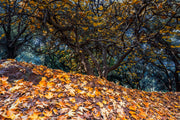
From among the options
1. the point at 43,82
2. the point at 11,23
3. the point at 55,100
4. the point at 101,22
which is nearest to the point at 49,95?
the point at 55,100

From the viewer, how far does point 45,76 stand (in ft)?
10.6

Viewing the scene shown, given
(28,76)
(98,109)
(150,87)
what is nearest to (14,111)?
(28,76)

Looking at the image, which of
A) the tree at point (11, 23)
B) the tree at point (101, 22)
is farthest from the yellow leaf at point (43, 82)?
the tree at point (11, 23)

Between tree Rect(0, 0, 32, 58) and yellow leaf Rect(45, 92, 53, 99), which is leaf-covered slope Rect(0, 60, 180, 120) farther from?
tree Rect(0, 0, 32, 58)

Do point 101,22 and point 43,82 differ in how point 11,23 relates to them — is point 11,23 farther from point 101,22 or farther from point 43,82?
point 101,22

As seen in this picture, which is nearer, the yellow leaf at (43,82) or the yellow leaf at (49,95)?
the yellow leaf at (49,95)

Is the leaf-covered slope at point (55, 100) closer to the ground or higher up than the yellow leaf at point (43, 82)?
closer to the ground

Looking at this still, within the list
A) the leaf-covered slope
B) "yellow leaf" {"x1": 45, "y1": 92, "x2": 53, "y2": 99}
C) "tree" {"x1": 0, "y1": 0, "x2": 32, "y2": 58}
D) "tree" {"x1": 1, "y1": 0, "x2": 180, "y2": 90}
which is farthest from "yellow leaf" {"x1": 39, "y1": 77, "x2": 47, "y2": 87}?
"tree" {"x1": 0, "y1": 0, "x2": 32, "y2": 58}

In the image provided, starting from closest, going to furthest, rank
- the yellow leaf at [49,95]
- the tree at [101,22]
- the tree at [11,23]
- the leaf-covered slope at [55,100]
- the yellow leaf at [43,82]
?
the leaf-covered slope at [55,100] < the yellow leaf at [49,95] < the yellow leaf at [43,82] < the tree at [101,22] < the tree at [11,23]

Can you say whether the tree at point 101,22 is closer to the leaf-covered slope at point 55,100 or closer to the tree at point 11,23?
the tree at point 11,23

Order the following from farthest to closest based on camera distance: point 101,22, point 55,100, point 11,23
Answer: point 101,22, point 11,23, point 55,100

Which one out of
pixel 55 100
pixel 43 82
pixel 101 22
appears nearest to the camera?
pixel 55 100

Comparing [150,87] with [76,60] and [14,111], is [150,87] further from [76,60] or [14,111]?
[14,111]

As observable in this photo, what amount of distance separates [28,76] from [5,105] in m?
1.04
